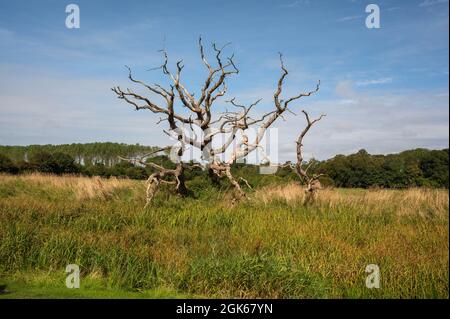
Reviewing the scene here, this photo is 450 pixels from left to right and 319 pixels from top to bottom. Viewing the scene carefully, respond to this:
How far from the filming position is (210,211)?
40.8 ft

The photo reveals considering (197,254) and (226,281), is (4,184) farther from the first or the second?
(226,281)

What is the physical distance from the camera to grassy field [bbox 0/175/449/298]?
669 centimetres

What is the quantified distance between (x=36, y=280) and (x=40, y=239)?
1.91 m

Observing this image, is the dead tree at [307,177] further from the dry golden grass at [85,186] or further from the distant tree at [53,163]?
the distant tree at [53,163]

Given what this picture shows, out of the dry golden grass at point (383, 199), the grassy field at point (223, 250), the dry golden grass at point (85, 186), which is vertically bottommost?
the grassy field at point (223, 250)

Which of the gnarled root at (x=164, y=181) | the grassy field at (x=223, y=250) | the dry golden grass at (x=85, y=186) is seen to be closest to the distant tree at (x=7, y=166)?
the dry golden grass at (x=85, y=186)

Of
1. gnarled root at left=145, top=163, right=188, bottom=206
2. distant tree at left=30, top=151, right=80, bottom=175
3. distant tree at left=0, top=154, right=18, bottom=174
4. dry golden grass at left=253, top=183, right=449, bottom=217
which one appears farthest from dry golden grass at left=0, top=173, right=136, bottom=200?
distant tree at left=30, top=151, right=80, bottom=175

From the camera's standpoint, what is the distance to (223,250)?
8.37 metres

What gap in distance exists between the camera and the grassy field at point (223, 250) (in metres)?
6.69

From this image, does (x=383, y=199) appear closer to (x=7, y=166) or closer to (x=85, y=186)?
(x=85, y=186)
